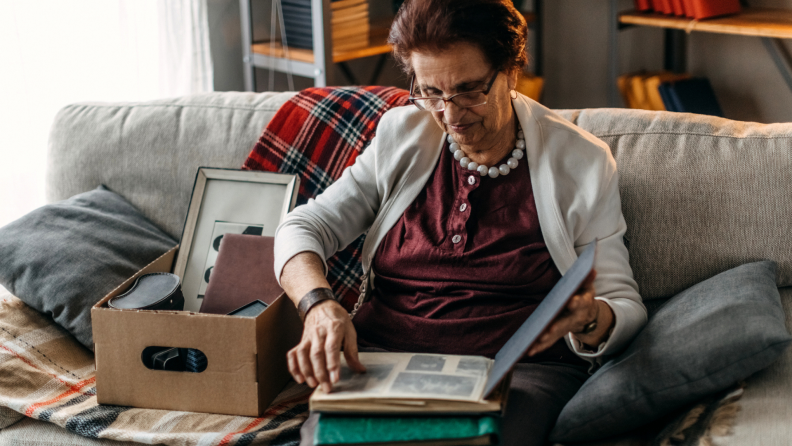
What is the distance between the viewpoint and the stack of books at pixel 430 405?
960 millimetres

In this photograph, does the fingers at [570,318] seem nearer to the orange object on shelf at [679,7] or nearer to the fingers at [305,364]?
the fingers at [305,364]

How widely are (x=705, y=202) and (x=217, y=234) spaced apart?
102 cm

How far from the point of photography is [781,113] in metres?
3.04

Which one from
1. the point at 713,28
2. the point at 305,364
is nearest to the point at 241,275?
the point at 305,364

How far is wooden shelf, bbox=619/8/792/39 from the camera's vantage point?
245 centimetres

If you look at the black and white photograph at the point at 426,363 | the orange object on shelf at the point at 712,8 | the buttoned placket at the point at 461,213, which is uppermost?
the orange object on shelf at the point at 712,8

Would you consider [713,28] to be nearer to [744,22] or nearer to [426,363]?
[744,22]

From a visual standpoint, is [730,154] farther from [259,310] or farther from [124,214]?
[124,214]

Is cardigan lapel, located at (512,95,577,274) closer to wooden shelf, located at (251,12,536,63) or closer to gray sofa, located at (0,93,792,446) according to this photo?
gray sofa, located at (0,93,792,446)

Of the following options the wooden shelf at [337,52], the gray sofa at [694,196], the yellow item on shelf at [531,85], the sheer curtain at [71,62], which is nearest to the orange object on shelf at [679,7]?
the yellow item on shelf at [531,85]

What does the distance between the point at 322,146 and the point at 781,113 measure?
7.54 feet

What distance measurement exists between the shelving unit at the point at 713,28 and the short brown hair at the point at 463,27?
163 centimetres

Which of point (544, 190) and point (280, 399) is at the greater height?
point (544, 190)

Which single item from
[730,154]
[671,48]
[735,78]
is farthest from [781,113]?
[730,154]
